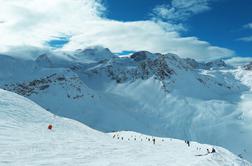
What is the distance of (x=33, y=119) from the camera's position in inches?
1479

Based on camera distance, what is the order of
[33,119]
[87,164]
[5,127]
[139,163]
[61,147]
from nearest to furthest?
[87,164] < [139,163] < [61,147] < [5,127] < [33,119]

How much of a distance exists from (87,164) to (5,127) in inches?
383

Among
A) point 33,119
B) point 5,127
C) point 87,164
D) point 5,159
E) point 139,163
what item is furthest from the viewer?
point 33,119

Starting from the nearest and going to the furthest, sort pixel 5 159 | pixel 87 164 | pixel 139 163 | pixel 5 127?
pixel 5 159 → pixel 87 164 → pixel 139 163 → pixel 5 127

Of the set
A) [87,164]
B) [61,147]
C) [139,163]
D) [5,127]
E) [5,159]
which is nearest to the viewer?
[5,159]

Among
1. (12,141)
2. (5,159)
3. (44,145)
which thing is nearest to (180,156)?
(44,145)

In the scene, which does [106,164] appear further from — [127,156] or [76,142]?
[76,142]

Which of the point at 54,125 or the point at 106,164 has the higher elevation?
the point at 54,125

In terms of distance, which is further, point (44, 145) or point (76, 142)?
point (76, 142)

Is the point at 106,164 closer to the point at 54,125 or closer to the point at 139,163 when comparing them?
the point at 139,163

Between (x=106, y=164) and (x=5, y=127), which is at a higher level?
(x=5, y=127)

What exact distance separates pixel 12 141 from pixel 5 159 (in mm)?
5107

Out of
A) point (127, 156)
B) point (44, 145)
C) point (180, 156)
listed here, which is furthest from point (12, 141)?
point (180, 156)

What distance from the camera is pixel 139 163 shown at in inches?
953
